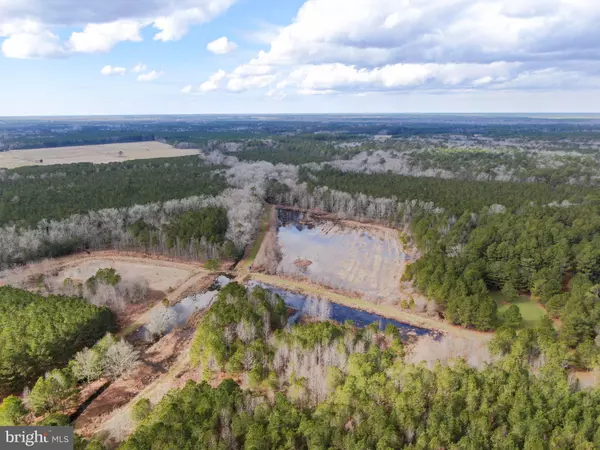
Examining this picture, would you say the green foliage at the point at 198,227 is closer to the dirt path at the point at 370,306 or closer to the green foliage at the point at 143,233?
the green foliage at the point at 143,233

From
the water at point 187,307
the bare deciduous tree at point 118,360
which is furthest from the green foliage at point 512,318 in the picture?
the bare deciduous tree at point 118,360

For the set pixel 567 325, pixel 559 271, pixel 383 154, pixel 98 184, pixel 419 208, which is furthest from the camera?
pixel 383 154

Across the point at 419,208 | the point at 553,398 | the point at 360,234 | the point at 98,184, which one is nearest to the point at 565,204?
the point at 419,208

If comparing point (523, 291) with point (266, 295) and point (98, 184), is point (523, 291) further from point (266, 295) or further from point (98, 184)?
point (98, 184)

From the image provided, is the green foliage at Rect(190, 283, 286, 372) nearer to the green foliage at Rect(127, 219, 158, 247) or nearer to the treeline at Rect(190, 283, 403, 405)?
the treeline at Rect(190, 283, 403, 405)

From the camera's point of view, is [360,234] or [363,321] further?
[360,234]

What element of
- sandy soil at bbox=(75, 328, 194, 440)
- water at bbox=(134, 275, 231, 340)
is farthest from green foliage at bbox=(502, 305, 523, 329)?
water at bbox=(134, 275, 231, 340)

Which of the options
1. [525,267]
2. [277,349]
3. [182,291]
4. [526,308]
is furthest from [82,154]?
[526,308]
